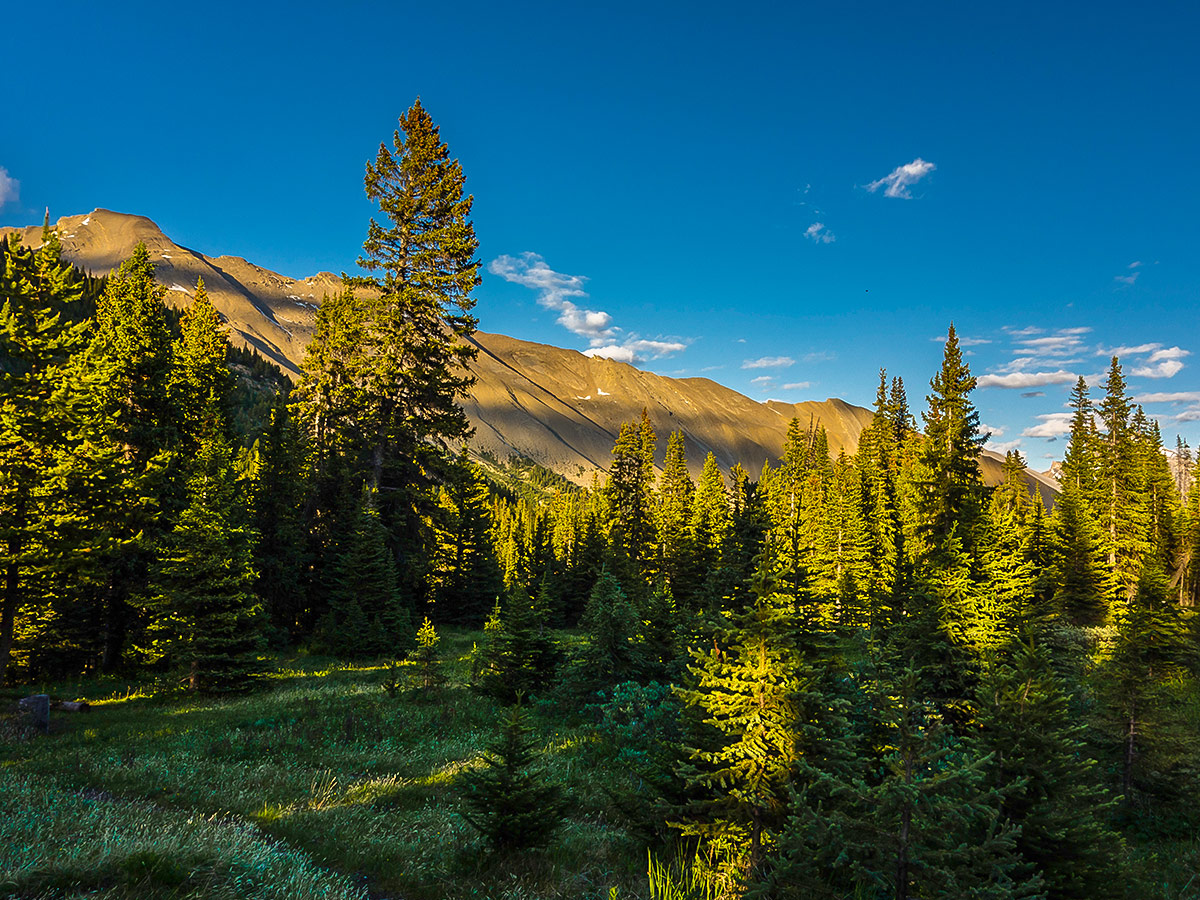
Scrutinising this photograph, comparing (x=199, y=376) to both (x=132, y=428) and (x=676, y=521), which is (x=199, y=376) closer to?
(x=132, y=428)

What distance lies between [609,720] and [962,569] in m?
16.8

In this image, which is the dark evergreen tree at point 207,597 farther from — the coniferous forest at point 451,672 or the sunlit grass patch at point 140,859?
the sunlit grass patch at point 140,859

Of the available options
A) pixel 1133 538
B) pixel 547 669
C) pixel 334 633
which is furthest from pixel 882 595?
pixel 1133 538

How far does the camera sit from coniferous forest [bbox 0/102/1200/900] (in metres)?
5.86

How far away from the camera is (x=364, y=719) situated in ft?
45.9

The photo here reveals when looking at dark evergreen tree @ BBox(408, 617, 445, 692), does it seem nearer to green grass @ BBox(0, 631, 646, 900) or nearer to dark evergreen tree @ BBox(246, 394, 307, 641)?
green grass @ BBox(0, 631, 646, 900)

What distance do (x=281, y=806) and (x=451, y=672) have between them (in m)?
12.5

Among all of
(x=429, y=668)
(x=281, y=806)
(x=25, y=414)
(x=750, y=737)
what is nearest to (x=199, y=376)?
(x=25, y=414)

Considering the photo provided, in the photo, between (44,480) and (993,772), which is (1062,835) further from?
(44,480)

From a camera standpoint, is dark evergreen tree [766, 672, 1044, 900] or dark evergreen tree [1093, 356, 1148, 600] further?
dark evergreen tree [1093, 356, 1148, 600]

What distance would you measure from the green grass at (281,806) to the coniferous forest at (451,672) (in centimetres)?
7

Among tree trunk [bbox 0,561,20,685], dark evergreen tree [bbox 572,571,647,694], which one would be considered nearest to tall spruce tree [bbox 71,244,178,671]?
tree trunk [bbox 0,561,20,685]

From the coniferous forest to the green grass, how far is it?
0.22 ft

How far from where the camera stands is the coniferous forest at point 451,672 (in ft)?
19.2
